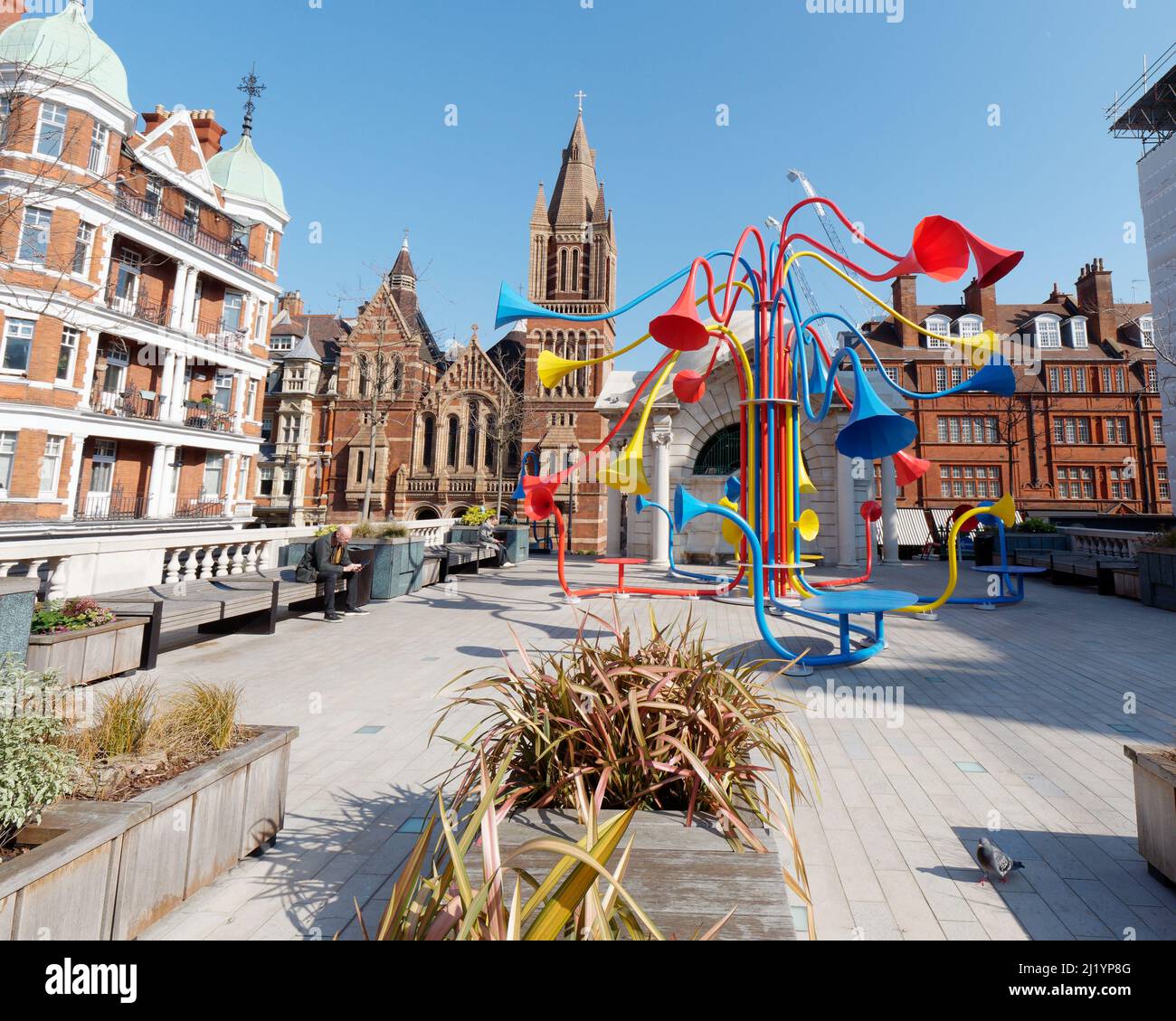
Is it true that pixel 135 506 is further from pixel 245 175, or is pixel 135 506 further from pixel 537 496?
pixel 537 496

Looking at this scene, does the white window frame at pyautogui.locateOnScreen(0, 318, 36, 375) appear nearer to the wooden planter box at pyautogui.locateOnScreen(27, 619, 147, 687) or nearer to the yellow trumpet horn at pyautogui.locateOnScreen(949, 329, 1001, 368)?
the wooden planter box at pyautogui.locateOnScreen(27, 619, 147, 687)

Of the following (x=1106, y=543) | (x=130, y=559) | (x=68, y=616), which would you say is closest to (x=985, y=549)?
(x=1106, y=543)

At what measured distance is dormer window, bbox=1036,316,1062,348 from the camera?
42000 millimetres

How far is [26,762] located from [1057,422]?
52581 millimetres

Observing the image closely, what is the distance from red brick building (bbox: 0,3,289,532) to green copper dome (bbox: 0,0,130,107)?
0.21 feet

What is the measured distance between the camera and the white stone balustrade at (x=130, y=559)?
687 centimetres

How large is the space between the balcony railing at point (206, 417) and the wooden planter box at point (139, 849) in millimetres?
26173

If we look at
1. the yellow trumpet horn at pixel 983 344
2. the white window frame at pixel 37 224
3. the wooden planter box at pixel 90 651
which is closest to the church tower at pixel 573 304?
the white window frame at pixel 37 224

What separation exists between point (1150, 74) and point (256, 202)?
43.2 m

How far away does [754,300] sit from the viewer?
11539 millimetres

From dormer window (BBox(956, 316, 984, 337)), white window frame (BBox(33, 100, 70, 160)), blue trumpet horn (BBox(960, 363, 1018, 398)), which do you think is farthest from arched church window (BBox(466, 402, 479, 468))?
blue trumpet horn (BBox(960, 363, 1018, 398))

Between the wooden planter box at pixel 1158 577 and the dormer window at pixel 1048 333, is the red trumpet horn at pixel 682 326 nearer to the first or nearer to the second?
the wooden planter box at pixel 1158 577

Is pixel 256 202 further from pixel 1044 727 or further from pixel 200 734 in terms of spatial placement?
pixel 1044 727
